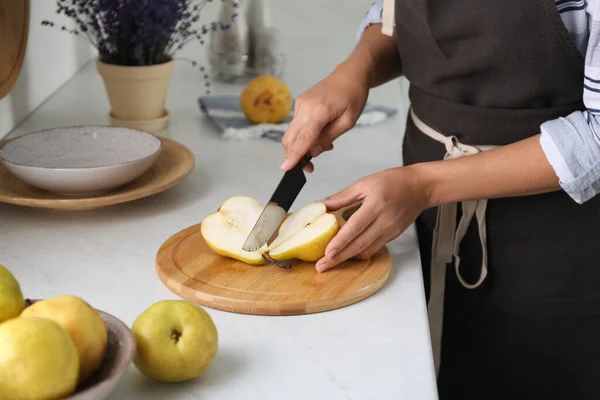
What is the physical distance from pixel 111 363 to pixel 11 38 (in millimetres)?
924

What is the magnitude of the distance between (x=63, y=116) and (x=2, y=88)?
1.28 ft

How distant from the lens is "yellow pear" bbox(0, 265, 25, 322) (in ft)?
2.29

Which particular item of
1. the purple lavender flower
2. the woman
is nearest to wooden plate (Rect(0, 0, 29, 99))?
the purple lavender flower

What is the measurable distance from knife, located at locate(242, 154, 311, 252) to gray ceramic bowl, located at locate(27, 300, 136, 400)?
12.7 inches

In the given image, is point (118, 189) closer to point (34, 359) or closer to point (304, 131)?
point (304, 131)

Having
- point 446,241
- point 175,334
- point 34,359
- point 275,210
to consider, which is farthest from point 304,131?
point 34,359

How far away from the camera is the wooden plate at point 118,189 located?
118 cm

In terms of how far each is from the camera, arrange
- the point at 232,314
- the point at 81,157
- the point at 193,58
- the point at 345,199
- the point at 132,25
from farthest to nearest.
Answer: the point at 193,58, the point at 132,25, the point at 81,157, the point at 345,199, the point at 232,314

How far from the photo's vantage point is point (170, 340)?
0.76 metres

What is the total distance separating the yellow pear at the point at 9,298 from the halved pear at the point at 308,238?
393mm

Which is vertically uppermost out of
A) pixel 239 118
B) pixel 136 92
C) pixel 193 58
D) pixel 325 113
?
pixel 325 113

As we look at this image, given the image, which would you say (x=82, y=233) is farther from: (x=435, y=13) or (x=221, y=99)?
(x=221, y=99)

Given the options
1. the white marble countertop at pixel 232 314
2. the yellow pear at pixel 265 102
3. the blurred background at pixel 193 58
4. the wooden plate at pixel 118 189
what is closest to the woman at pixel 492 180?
the white marble countertop at pixel 232 314

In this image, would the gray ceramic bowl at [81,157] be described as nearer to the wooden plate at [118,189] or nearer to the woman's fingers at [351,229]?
the wooden plate at [118,189]
